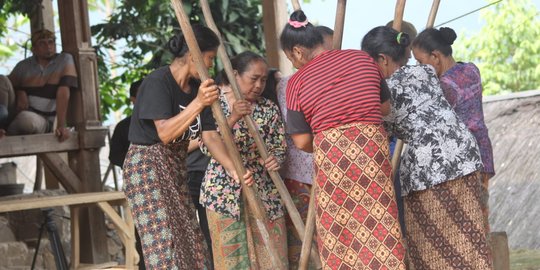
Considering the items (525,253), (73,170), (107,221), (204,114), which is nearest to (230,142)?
(204,114)

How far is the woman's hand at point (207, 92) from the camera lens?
4289 mm

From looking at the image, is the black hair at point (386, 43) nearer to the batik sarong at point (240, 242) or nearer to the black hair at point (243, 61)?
the black hair at point (243, 61)

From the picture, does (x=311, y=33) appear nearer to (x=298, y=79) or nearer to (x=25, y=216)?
(x=298, y=79)

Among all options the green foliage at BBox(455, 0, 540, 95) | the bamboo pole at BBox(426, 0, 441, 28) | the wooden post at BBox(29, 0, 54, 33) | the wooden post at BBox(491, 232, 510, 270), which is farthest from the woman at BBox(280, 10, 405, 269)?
the green foliage at BBox(455, 0, 540, 95)

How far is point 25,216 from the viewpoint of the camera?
28.6 ft

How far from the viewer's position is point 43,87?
26.4 ft

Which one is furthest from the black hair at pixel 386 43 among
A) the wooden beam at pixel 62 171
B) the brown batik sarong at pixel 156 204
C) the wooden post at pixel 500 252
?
the wooden beam at pixel 62 171

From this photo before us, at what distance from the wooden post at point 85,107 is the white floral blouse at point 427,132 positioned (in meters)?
4.08

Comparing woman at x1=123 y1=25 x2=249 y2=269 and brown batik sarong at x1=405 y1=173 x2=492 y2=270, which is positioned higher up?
woman at x1=123 y1=25 x2=249 y2=269

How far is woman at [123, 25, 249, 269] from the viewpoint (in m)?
4.51

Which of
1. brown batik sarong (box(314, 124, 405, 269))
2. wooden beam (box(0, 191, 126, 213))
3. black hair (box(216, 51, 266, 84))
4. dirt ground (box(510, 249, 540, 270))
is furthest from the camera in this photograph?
dirt ground (box(510, 249, 540, 270))

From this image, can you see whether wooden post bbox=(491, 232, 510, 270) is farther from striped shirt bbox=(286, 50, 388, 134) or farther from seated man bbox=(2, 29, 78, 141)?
seated man bbox=(2, 29, 78, 141)

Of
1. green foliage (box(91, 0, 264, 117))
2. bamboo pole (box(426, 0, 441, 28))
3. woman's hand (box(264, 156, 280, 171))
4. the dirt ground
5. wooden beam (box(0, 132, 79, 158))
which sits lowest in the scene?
the dirt ground

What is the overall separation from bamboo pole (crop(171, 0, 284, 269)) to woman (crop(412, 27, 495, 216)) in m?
1.07
